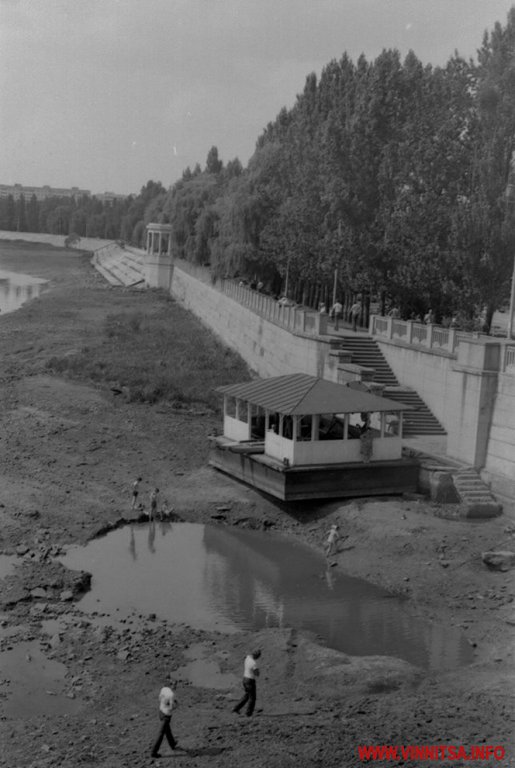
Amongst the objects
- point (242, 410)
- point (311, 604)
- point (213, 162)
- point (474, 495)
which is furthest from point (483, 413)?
point (213, 162)

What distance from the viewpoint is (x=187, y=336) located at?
59031 millimetres

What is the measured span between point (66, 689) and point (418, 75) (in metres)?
32.2

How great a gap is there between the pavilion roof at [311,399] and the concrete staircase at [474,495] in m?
2.50

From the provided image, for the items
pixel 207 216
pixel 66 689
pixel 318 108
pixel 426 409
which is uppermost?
pixel 318 108

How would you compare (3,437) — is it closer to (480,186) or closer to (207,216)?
(480,186)

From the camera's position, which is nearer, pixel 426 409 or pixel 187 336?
pixel 426 409

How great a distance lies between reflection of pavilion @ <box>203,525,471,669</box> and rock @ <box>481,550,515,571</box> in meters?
2.39

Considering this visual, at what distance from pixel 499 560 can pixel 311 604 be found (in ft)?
13.9

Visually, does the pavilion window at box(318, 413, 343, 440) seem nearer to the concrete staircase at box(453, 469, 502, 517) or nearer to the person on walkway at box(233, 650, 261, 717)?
the concrete staircase at box(453, 469, 502, 517)

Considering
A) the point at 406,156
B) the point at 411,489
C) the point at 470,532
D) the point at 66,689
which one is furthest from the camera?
the point at 406,156

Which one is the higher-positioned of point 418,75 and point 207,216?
point 418,75

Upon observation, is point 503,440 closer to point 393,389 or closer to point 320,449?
point 320,449

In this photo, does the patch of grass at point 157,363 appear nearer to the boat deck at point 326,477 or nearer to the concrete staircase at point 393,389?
the concrete staircase at point 393,389

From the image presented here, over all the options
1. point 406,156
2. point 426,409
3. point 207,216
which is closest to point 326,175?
point 406,156
